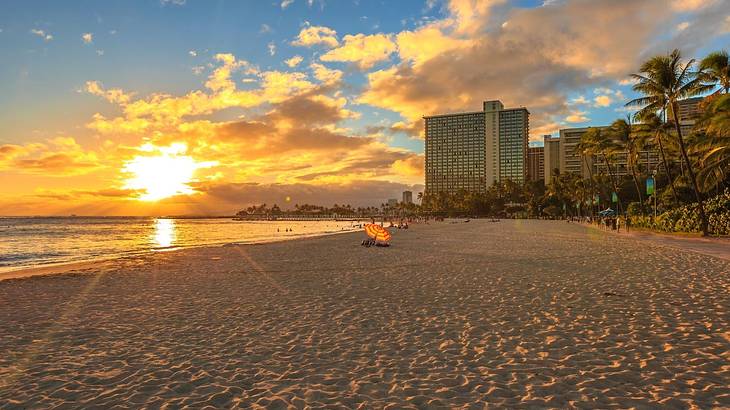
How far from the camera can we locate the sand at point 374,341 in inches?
193

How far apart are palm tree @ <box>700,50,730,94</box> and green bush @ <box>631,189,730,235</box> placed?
861cm

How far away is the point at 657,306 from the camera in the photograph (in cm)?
910

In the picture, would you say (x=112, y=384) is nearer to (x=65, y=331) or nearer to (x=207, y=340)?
(x=207, y=340)

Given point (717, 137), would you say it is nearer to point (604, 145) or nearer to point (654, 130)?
point (654, 130)

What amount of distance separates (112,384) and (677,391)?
635 centimetres

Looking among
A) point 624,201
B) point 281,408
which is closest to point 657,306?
point 281,408

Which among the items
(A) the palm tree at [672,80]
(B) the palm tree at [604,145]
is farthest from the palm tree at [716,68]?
(B) the palm tree at [604,145]

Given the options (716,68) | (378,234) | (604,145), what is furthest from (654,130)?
(378,234)

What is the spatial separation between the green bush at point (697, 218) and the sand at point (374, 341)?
20829 millimetres

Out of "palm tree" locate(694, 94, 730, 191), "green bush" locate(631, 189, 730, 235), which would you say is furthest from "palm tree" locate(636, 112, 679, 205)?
"palm tree" locate(694, 94, 730, 191)

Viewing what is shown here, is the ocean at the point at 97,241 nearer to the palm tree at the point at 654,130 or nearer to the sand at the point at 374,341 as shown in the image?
the sand at the point at 374,341

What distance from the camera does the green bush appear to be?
29.8m

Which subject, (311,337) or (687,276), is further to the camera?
(687,276)

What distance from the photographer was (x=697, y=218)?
32.1 m
